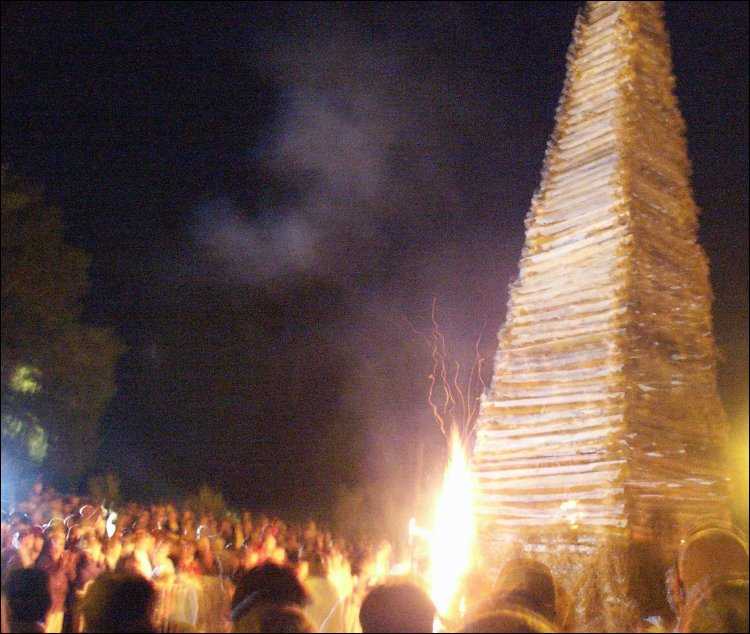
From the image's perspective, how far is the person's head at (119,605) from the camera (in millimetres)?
5047

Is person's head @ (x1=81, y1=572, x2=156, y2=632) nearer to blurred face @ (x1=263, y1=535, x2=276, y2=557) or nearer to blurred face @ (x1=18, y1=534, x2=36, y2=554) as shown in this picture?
blurred face @ (x1=18, y1=534, x2=36, y2=554)

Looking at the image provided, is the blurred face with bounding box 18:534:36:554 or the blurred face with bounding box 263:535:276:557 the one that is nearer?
the blurred face with bounding box 18:534:36:554

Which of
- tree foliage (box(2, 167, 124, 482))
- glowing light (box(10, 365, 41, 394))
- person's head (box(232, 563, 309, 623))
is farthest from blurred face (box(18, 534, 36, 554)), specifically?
glowing light (box(10, 365, 41, 394))

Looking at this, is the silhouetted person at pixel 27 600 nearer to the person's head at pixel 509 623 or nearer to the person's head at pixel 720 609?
the person's head at pixel 509 623

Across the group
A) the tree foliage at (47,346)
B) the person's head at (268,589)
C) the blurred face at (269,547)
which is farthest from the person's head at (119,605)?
the tree foliage at (47,346)

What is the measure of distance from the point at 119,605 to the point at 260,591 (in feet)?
3.54

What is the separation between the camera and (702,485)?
28.8 feet

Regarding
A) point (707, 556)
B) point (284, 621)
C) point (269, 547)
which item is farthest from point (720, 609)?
point (269, 547)

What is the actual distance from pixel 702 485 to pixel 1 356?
27766mm

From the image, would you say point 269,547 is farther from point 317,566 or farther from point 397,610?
point 397,610

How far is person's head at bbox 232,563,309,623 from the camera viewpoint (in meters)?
5.46

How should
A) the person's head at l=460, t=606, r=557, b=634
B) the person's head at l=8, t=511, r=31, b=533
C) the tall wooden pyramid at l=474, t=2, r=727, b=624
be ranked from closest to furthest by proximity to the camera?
the person's head at l=460, t=606, r=557, b=634 < the tall wooden pyramid at l=474, t=2, r=727, b=624 < the person's head at l=8, t=511, r=31, b=533

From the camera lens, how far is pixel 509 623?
4762 mm

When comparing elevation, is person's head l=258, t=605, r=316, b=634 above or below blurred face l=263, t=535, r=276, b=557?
below
